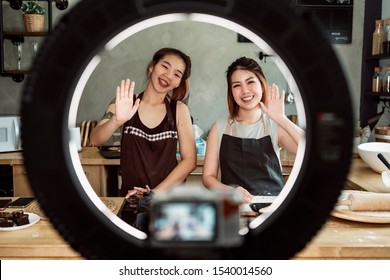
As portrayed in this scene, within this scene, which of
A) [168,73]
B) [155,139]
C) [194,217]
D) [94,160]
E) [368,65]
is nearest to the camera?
[194,217]

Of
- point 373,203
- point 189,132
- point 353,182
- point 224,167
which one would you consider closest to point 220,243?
point 373,203

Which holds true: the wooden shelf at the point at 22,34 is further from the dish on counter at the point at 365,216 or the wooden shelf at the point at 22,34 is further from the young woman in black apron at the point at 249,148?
the dish on counter at the point at 365,216

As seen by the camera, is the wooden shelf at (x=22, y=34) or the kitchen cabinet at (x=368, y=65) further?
the kitchen cabinet at (x=368, y=65)

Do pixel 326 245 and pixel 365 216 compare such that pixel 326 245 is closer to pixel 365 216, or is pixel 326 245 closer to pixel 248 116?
pixel 365 216

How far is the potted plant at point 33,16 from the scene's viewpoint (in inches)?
105

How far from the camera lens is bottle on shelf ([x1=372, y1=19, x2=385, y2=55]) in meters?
2.59

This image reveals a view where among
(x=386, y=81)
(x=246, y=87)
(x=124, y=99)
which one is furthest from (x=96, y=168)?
(x=124, y=99)

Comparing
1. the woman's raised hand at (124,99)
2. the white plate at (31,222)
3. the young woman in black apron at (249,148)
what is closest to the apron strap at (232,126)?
the young woman in black apron at (249,148)

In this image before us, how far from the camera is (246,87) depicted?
1163 millimetres

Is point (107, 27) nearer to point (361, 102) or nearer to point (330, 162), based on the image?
point (330, 162)

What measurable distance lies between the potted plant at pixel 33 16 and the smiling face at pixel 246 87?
1.92 m

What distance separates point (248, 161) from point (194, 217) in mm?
1510

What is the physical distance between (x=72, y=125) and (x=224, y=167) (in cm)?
149

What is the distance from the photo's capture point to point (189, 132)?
155cm
